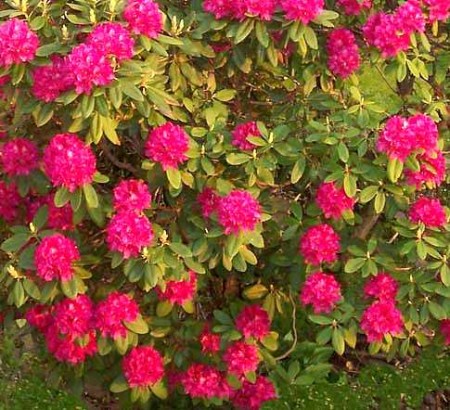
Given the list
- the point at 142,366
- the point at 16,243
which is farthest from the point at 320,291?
the point at 16,243

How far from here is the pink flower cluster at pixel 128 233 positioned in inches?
104

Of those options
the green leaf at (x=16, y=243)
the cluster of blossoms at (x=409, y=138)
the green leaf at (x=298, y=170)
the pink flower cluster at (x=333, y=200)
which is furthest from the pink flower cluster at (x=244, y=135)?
the green leaf at (x=16, y=243)

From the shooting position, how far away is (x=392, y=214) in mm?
2980

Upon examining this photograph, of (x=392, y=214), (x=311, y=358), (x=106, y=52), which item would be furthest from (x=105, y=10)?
(x=311, y=358)

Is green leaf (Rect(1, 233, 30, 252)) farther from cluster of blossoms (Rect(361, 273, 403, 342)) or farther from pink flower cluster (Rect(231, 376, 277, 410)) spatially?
cluster of blossoms (Rect(361, 273, 403, 342))

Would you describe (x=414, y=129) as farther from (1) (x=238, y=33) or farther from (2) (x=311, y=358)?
(2) (x=311, y=358)

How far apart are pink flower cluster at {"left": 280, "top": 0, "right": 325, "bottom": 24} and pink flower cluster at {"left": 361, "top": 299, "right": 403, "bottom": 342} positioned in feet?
3.05

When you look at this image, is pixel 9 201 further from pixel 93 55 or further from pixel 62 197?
pixel 93 55

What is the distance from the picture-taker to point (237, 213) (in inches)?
105

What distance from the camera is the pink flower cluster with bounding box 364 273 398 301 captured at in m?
2.99

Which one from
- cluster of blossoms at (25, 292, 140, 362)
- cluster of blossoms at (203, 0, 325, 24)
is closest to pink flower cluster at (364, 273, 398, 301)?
cluster of blossoms at (25, 292, 140, 362)

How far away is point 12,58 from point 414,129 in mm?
1150

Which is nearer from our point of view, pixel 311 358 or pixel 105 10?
pixel 105 10

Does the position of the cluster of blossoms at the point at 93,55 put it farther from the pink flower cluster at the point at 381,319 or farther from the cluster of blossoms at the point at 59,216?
the pink flower cluster at the point at 381,319
